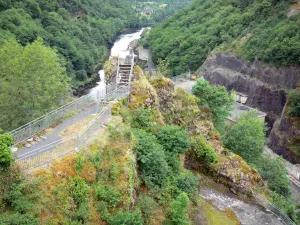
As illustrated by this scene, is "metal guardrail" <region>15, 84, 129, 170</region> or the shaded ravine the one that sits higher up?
"metal guardrail" <region>15, 84, 129, 170</region>

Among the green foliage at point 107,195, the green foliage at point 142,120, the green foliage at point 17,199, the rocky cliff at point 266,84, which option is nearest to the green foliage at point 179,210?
the green foliage at point 107,195

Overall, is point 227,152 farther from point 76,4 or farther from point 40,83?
point 76,4

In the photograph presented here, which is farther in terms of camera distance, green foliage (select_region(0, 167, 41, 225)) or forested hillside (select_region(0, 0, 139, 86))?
forested hillside (select_region(0, 0, 139, 86))

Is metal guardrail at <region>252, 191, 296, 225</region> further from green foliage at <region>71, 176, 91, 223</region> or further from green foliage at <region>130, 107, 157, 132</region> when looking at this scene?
green foliage at <region>71, 176, 91, 223</region>

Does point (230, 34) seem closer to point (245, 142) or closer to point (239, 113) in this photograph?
point (239, 113)

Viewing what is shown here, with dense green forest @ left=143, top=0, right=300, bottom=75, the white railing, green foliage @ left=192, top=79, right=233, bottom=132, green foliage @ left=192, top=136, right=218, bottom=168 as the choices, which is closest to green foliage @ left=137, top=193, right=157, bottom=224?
the white railing
